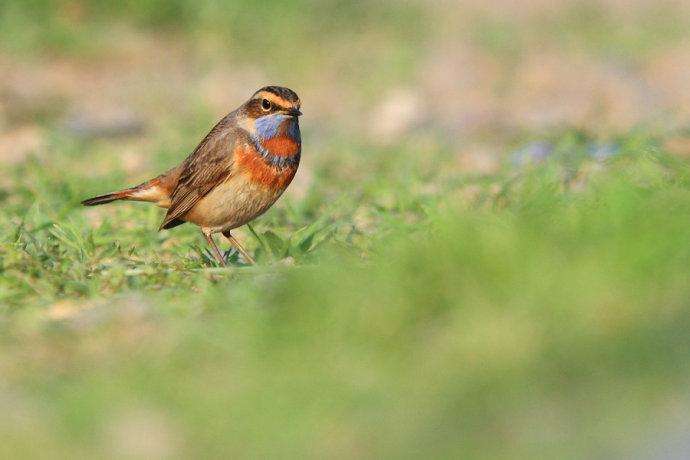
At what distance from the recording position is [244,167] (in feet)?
21.8

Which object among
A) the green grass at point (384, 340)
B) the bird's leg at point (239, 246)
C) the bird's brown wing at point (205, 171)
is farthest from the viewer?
the bird's brown wing at point (205, 171)

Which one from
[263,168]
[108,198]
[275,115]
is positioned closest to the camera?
[263,168]

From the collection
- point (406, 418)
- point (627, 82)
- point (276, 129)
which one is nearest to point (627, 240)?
point (406, 418)

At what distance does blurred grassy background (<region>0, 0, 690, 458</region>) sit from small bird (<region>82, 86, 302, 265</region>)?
0.77 ft

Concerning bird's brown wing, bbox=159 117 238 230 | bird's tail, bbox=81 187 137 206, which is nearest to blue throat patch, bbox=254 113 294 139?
bird's brown wing, bbox=159 117 238 230

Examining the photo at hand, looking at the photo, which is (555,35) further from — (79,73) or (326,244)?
(326,244)

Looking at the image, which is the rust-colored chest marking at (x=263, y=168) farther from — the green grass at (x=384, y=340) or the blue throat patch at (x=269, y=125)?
the green grass at (x=384, y=340)

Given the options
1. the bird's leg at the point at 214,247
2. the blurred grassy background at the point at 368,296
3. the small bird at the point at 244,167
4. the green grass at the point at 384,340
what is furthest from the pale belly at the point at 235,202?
the green grass at the point at 384,340

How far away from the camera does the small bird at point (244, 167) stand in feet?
21.7

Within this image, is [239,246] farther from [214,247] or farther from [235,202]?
[235,202]

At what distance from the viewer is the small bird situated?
6621mm

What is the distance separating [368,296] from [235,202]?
6.54 feet

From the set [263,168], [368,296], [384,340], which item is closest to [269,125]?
[263,168]

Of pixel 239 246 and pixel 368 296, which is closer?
pixel 368 296
